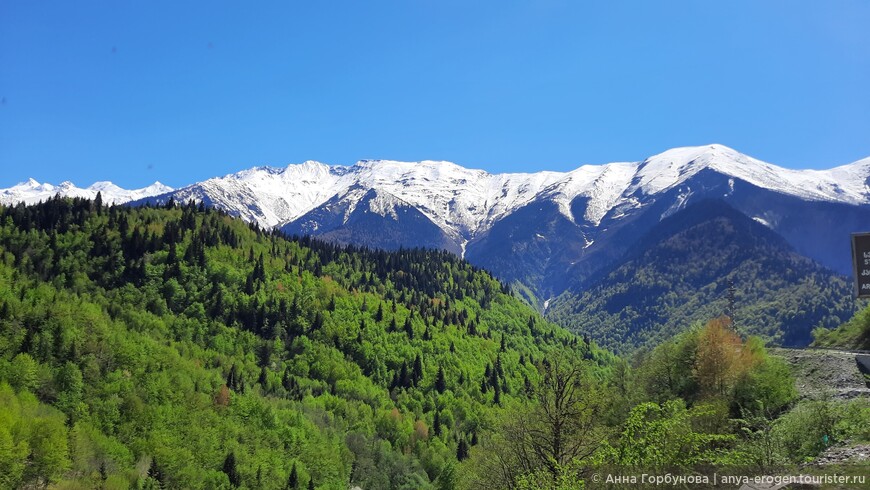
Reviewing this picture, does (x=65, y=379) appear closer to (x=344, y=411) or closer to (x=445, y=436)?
(x=344, y=411)

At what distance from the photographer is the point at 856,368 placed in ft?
184

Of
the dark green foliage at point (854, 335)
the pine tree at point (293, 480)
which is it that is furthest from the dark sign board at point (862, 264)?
the pine tree at point (293, 480)

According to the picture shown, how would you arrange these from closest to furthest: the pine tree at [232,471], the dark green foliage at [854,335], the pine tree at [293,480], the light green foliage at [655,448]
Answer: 1. the light green foliage at [655,448]
2. the dark green foliage at [854,335]
3. the pine tree at [232,471]
4. the pine tree at [293,480]

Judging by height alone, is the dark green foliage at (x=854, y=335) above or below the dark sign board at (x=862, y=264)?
below

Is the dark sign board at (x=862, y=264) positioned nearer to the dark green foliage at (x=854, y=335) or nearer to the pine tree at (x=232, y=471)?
the dark green foliage at (x=854, y=335)

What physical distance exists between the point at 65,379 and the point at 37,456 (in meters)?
37.9

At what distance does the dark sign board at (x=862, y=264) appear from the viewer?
40062mm

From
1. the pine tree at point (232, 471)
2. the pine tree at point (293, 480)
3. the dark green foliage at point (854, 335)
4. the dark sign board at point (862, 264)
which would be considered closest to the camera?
the dark sign board at point (862, 264)

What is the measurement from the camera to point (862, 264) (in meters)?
40.3

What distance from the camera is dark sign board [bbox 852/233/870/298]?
40062 mm

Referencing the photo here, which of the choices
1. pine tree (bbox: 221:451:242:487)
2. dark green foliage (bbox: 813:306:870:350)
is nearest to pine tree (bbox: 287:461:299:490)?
pine tree (bbox: 221:451:242:487)

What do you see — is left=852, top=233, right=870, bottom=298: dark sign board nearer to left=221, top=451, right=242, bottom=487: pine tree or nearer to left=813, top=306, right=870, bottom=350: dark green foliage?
left=813, top=306, right=870, bottom=350: dark green foliage

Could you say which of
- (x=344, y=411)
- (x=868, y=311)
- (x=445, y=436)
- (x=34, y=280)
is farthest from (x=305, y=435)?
(x=868, y=311)

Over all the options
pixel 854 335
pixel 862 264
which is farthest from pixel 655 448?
pixel 854 335
